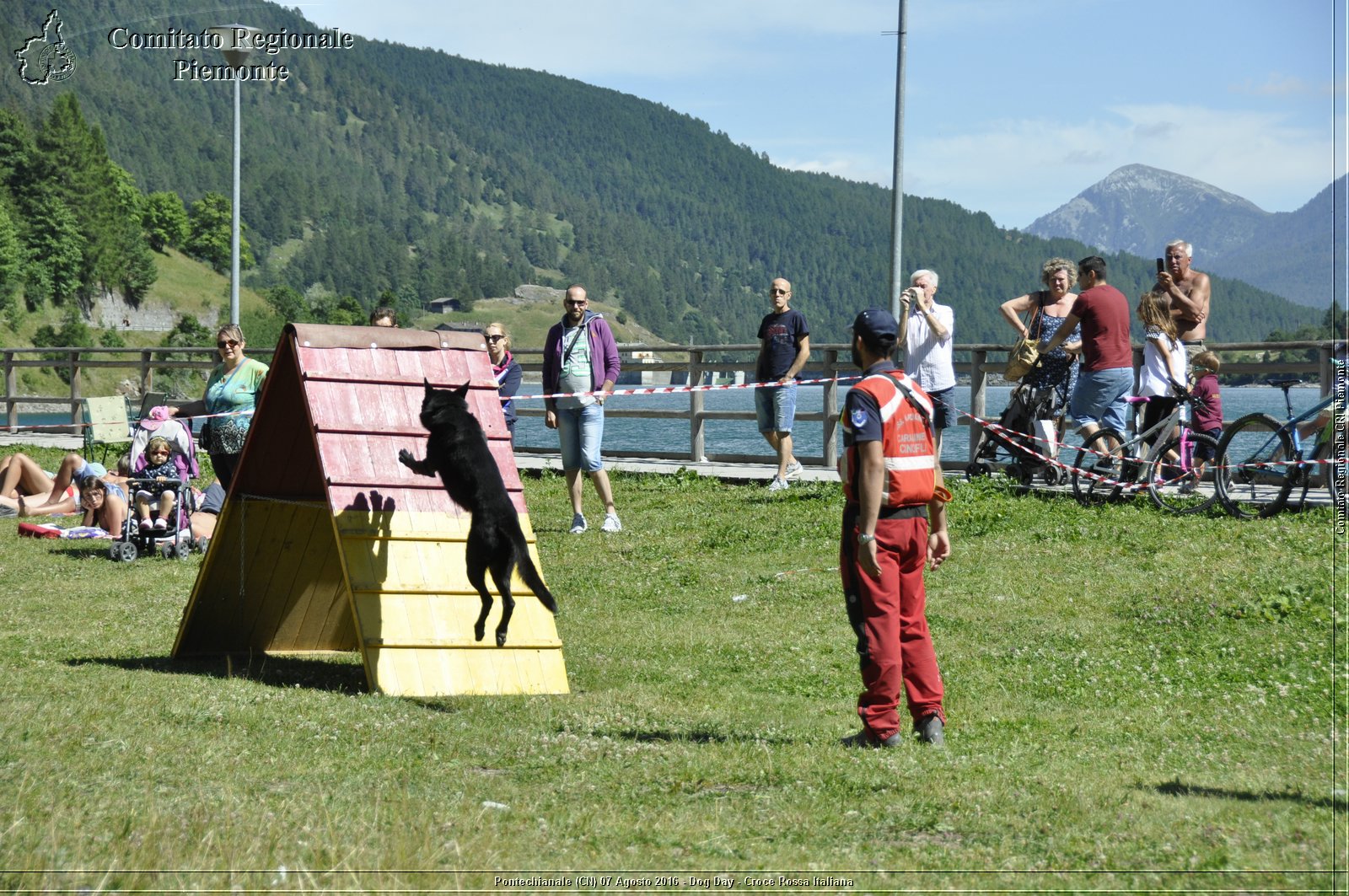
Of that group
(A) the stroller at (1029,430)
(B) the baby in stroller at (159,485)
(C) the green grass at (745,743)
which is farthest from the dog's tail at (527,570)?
(A) the stroller at (1029,430)

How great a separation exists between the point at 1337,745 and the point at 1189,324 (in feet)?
22.6

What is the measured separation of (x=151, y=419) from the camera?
13953 millimetres

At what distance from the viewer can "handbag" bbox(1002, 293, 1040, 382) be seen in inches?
508

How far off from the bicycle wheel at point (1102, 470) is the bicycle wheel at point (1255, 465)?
3.01 feet

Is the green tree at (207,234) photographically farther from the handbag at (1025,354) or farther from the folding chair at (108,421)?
the handbag at (1025,354)

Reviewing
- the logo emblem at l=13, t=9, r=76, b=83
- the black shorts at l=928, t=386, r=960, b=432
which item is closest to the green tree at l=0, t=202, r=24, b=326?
the logo emblem at l=13, t=9, r=76, b=83

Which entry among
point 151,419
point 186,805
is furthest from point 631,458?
A: point 186,805

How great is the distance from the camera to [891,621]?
590cm

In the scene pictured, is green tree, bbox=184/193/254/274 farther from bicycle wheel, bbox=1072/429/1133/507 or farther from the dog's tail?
the dog's tail

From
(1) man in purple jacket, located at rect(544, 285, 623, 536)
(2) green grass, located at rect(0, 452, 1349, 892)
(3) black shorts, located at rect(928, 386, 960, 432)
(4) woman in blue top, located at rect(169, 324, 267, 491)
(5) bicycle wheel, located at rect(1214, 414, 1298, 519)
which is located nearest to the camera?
(2) green grass, located at rect(0, 452, 1349, 892)

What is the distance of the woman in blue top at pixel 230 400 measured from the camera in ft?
36.3

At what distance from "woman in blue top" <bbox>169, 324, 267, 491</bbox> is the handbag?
675 cm

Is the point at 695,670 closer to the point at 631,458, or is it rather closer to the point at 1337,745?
the point at 1337,745

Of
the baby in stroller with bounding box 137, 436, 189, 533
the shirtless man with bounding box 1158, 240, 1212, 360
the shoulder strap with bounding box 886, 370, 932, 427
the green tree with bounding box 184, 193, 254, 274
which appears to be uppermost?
the green tree with bounding box 184, 193, 254, 274
